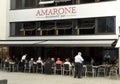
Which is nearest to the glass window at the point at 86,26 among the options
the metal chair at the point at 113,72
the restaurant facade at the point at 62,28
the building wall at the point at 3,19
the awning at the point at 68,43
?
the restaurant facade at the point at 62,28

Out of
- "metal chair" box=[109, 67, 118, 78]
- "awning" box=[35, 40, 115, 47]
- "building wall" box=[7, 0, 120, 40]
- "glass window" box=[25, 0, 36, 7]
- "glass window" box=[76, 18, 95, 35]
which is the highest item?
"glass window" box=[25, 0, 36, 7]

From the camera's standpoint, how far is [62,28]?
114 feet

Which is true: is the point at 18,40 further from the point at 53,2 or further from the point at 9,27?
the point at 53,2

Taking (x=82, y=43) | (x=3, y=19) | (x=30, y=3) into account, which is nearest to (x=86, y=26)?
(x=82, y=43)

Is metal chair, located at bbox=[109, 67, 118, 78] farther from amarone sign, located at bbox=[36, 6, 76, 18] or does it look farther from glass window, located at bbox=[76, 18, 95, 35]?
amarone sign, located at bbox=[36, 6, 76, 18]

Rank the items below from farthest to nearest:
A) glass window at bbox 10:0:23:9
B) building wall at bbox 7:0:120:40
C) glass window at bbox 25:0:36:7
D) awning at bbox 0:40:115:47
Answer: glass window at bbox 10:0:23:9 < glass window at bbox 25:0:36:7 < building wall at bbox 7:0:120:40 < awning at bbox 0:40:115:47

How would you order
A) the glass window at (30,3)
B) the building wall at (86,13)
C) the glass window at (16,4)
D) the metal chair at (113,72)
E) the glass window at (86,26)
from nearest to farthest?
the metal chair at (113,72), the building wall at (86,13), the glass window at (86,26), the glass window at (30,3), the glass window at (16,4)

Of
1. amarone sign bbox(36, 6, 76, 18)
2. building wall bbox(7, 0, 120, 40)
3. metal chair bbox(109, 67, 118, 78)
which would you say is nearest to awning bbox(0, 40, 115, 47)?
building wall bbox(7, 0, 120, 40)

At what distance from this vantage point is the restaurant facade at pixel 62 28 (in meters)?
31.2

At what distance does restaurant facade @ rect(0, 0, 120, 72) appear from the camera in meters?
31.2

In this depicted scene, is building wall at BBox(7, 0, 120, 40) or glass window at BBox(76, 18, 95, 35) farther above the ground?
building wall at BBox(7, 0, 120, 40)

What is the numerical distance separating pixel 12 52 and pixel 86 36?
29.9ft

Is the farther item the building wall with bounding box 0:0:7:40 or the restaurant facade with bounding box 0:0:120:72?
the building wall with bounding box 0:0:7:40

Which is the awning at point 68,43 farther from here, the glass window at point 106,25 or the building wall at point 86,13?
the glass window at point 106,25
